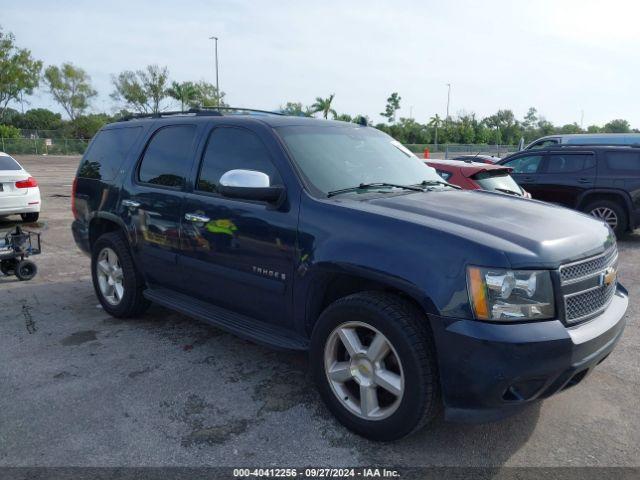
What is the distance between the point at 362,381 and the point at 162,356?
6.15ft

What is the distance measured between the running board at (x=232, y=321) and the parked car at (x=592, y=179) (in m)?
7.93

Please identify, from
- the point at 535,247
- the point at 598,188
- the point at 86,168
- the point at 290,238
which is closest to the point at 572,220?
the point at 535,247

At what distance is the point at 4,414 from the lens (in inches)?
127

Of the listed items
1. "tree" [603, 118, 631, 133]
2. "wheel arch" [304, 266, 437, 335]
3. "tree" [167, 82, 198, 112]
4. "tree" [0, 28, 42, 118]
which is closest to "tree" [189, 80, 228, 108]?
"tree" [167, 82, 198, 112]

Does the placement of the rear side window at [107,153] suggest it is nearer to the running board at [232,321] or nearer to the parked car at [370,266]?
the parked car at [370,266]

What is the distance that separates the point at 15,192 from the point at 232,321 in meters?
7.69

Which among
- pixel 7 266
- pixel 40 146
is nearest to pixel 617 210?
pixel 7 266

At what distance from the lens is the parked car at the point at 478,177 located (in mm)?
7336

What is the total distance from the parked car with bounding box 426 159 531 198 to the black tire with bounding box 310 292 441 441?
4.79 metres

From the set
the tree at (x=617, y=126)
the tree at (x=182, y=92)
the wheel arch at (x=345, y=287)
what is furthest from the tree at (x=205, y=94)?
the wheel arch at (x=345, y=287)

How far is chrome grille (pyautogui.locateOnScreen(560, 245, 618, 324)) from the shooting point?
106 inches

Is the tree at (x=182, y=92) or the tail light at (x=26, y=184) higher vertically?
the tree at (x=182, y=92)

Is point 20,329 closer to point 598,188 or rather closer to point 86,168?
point 86,168

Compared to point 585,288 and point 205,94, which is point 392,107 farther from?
point 585,288
